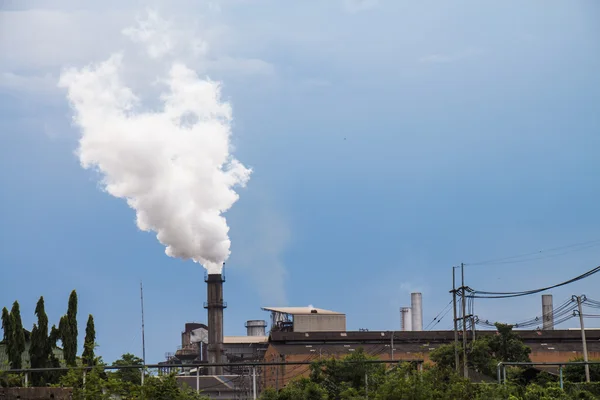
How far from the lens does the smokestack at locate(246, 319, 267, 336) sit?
108 metres

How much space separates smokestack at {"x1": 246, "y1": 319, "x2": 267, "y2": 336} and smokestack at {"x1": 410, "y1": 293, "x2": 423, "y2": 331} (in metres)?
22.2

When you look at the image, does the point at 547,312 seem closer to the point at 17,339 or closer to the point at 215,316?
the point at 215,316

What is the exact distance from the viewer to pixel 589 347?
261ft

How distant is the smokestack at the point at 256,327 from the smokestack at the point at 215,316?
26.0 metres

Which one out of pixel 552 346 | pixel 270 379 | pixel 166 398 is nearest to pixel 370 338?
pixel 270 379

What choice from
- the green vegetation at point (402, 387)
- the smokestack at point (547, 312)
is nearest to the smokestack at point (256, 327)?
the smokestack at point (547, 312)

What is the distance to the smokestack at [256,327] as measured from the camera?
107556 mm

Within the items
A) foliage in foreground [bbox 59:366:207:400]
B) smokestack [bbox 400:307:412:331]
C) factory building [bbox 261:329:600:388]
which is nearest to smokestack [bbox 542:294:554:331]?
factory building [bbox 261:329:600:388]

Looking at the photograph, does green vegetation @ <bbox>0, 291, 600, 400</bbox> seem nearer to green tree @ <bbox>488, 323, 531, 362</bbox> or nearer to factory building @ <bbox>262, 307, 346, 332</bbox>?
green tree @ <bbox>488, 323, 531, 362</bbox>

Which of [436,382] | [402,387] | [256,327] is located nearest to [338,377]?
[436,382]

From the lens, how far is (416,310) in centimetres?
9581

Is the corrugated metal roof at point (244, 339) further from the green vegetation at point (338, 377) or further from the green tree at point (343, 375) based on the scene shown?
the green tree at point (343, 375)

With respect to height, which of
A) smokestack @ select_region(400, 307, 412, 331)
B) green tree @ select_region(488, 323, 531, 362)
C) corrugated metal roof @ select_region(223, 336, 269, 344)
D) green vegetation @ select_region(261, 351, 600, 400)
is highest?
smokestack @ select_region(400, 307, 412, 331)

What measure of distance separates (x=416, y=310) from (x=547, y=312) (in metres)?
15.1
